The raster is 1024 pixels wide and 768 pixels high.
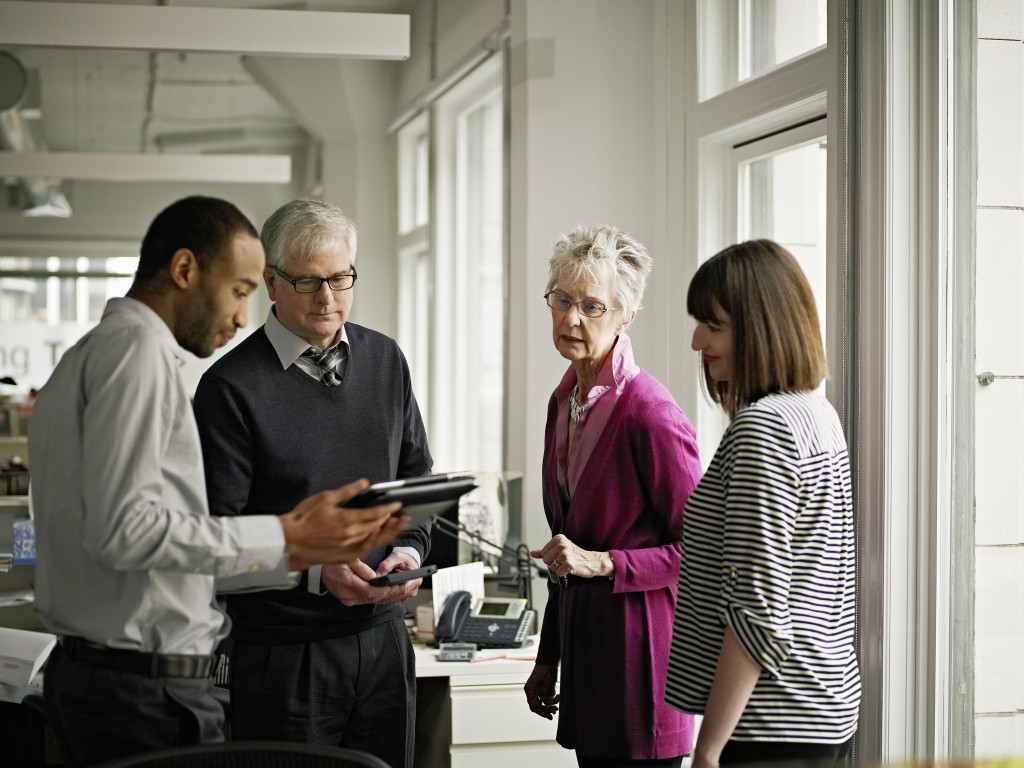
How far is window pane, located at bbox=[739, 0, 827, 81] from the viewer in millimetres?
3045

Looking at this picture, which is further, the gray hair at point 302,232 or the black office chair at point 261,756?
the gray hair at point 302,232

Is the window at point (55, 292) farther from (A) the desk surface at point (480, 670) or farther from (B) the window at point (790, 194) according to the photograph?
(B) the window at point (790, 194)

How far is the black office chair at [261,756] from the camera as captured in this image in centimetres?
154

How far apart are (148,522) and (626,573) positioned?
36.8 inches

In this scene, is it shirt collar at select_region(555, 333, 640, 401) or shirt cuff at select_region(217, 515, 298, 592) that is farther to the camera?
shirt collar at select_region(555, 333, 640, 401)

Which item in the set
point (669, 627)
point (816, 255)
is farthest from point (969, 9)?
point (669, 627)

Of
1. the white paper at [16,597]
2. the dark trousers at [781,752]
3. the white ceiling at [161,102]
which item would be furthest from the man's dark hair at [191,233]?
the white ceiling at [161,102]

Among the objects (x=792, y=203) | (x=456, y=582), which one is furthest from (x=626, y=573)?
(x=792, y=203)

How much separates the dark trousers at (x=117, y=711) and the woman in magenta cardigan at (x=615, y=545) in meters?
0.75

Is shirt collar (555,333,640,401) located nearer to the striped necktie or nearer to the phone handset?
the striped necktie

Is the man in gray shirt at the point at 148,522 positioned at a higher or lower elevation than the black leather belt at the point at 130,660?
higher

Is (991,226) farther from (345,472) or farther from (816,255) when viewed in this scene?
(345,472)

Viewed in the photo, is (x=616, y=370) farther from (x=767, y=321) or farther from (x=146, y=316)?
(x=146, y=316)

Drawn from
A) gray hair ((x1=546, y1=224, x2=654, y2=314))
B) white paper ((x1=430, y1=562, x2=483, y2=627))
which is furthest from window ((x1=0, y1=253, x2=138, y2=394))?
gray hair ((x1=546, y1=224, x2=654, y2=314))
